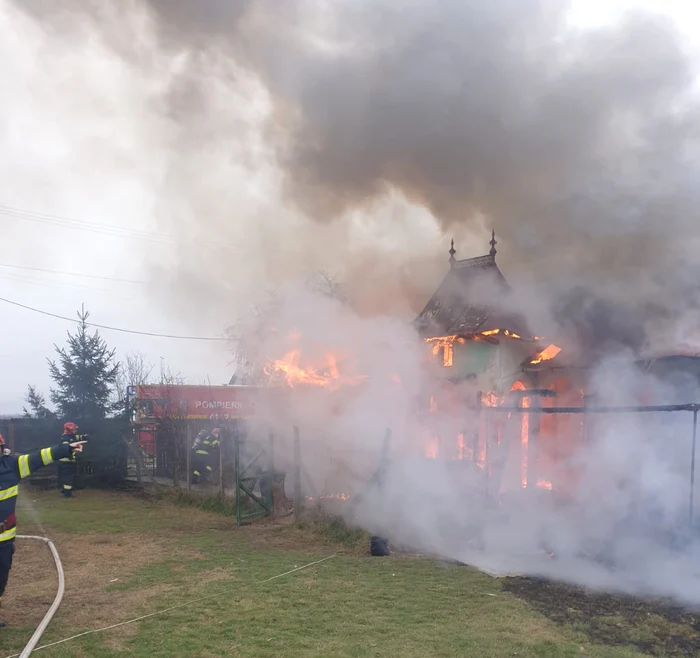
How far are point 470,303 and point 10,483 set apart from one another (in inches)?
588

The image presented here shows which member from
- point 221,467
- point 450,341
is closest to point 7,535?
point 221,467

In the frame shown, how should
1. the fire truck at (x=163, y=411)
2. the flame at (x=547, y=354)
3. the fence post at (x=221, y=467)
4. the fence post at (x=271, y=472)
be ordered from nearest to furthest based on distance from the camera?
the fence post at (x=271, y=472) → the fence post at (x=221, y=467) → the flame at (x=547, y=354) → the fire truck at (x=163, y=411)

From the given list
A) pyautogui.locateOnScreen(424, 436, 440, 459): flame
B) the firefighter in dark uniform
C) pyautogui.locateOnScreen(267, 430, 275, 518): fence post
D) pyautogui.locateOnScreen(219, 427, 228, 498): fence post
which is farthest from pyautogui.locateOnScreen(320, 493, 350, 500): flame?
the firefighter in dark uniform

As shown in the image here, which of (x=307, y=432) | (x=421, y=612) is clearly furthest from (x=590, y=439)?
(x=307, y=432)

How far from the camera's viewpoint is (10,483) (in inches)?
226

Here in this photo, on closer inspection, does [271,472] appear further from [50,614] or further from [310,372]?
[50,614]

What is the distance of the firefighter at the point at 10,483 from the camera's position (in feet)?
18.4

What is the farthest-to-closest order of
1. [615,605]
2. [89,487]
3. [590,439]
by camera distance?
[89,487]
[590,439]
[615,605]

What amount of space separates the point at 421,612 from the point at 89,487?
1356 cm

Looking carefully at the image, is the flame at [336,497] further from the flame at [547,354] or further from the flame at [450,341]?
the flame at [547,354]

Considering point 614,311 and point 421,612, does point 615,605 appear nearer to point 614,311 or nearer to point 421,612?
point 421,612

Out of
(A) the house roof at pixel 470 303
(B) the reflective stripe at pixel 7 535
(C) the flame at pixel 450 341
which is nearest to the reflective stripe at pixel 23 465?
(B) the reflective stripe at pixel 7 535

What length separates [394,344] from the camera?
11.7 m

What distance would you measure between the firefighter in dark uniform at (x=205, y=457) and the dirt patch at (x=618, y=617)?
35.1ft
